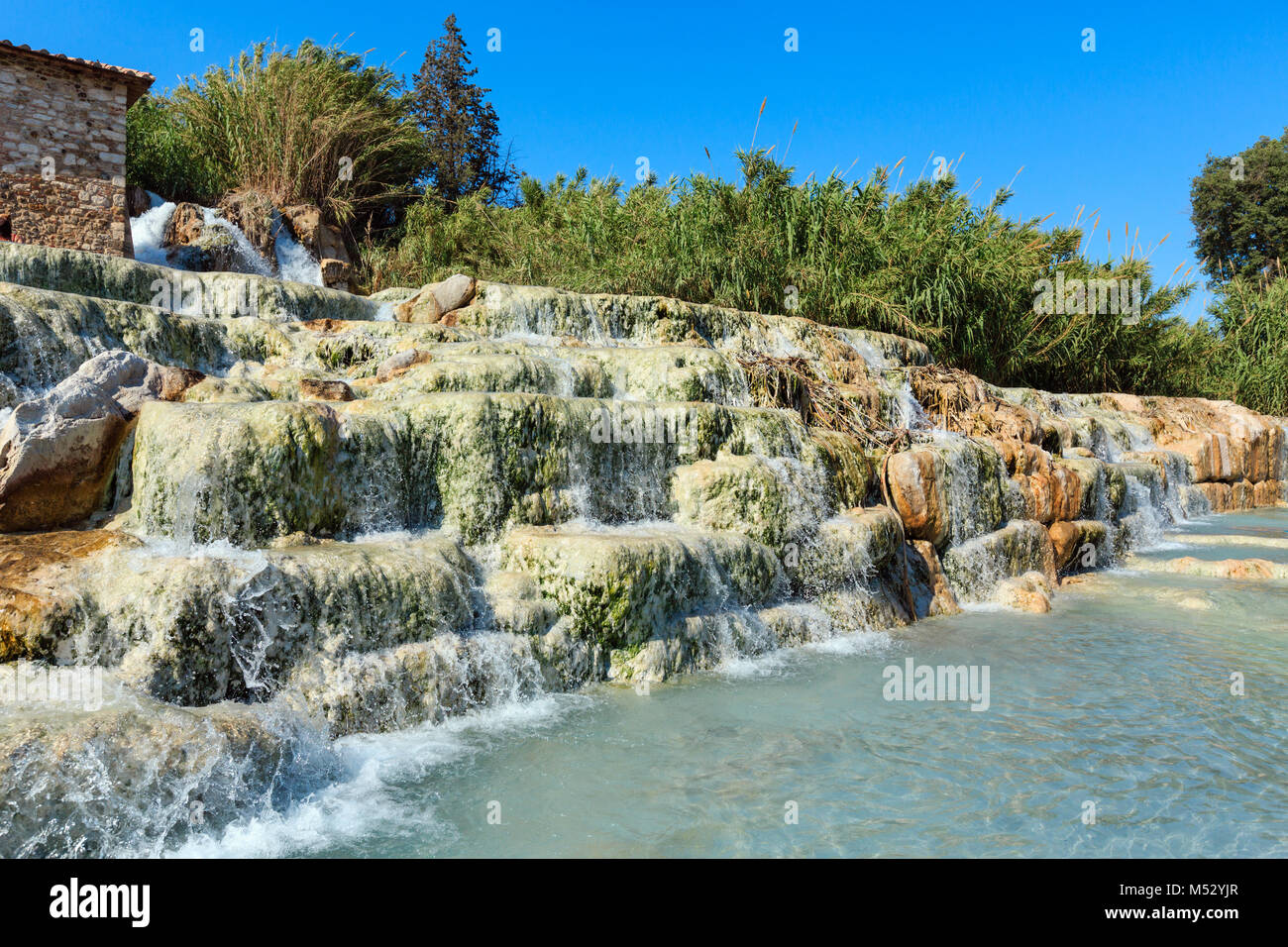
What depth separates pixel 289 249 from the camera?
43.7ft

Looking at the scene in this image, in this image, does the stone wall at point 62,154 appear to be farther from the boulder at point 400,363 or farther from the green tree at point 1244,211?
the green tree at point 1244,211

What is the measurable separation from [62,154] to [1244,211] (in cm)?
3456

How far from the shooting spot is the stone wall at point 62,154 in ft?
30.5

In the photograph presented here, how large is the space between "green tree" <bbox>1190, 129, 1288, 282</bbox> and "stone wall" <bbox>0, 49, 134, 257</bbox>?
1212 inches

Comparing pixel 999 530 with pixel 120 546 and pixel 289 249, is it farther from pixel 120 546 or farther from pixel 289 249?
pixel 289 249

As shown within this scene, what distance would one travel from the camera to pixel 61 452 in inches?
183

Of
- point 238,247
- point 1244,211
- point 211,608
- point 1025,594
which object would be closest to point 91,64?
point 238,247

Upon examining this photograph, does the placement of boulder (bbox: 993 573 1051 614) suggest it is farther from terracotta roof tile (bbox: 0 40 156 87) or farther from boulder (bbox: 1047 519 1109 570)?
terracotta roof tile (bbox: 0 40 156 87)

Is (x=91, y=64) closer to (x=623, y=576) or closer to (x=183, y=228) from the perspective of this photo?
(x=183, y=228)

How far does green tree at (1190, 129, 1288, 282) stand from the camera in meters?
28.2

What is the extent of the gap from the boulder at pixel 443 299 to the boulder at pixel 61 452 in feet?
13.7

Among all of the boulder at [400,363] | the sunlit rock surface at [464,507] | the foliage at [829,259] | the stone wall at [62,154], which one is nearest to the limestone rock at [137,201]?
the stone wall at [62,154]

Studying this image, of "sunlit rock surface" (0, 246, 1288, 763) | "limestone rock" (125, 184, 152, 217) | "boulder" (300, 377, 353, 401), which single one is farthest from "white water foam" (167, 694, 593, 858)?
"limestone rock" (125, 184, 152, 217)
